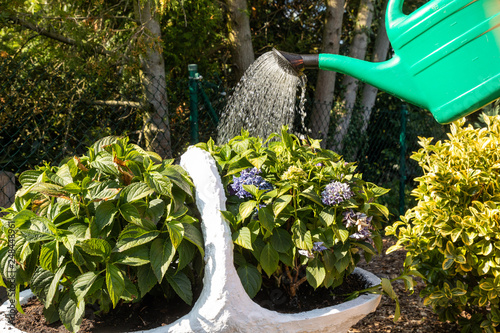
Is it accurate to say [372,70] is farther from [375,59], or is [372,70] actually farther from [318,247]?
[375,59]

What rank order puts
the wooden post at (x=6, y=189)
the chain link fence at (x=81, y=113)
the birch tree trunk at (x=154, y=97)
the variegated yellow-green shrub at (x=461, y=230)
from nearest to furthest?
the variegated yellow-green shrub at (x=461, y=230) < the wooden post at (x=6, y=189) < the chain link fence at (x=81, y=113) < the birch tree trunk at (x=154, y=97)

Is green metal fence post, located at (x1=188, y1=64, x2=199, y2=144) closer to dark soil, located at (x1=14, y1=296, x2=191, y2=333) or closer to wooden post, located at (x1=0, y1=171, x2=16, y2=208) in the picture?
wooden post, located at (x1=0, y1=171, x2=16, y2=208)

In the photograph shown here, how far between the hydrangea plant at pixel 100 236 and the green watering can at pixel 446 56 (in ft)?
2.75

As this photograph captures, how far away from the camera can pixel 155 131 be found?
3572mm

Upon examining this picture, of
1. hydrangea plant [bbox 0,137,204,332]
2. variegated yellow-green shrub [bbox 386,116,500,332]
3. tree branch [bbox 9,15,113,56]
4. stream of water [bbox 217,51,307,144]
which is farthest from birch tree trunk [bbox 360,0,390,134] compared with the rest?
hydrangea plant [bbox 0,137,204,332]

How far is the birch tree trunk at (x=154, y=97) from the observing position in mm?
3504

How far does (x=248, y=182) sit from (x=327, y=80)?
306 centimetres

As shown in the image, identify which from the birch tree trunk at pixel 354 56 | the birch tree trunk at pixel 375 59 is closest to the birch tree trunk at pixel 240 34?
the birch tree trunk at pixel 354 56

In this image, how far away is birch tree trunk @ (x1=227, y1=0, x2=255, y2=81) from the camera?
4.07m

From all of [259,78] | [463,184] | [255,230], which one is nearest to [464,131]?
[463,184]

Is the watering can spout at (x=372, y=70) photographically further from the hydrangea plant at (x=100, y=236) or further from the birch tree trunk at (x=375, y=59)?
the birch tree trunk at (x=375, y=59)

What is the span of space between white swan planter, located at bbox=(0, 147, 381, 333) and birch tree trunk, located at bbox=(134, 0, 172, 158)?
6.41ft

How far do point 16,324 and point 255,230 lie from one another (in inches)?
36.5

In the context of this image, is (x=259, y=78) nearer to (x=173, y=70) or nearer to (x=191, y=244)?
(x=191, y=244)
